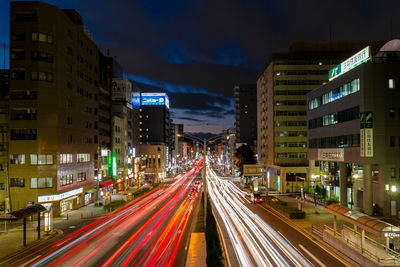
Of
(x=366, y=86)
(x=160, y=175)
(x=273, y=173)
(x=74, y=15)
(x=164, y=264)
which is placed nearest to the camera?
(x=164, y=264)

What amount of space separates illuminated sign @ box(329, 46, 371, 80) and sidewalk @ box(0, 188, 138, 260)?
42344mm

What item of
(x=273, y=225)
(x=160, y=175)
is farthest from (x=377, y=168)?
(x=160, y=175)

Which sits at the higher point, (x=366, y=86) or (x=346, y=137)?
(x=366, y=86)

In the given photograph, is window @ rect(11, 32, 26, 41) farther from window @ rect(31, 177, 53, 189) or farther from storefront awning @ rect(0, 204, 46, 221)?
storefront awning @ rect(0, 204, 46, 221)

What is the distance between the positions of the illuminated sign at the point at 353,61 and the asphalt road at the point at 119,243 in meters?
31.4

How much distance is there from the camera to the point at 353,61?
43.7m

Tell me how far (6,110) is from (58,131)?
802cm

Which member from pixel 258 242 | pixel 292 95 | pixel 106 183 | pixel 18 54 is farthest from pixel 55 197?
pixel 292 95

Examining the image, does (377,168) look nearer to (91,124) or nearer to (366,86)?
(366,86)

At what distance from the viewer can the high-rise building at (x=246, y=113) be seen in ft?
505

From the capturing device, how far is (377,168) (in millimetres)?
43781

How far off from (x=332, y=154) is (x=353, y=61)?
49.2ft

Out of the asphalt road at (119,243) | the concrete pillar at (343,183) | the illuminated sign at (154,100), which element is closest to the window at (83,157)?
the asphalt road at (119,243)

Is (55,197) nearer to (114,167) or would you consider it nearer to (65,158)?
(65,158)
